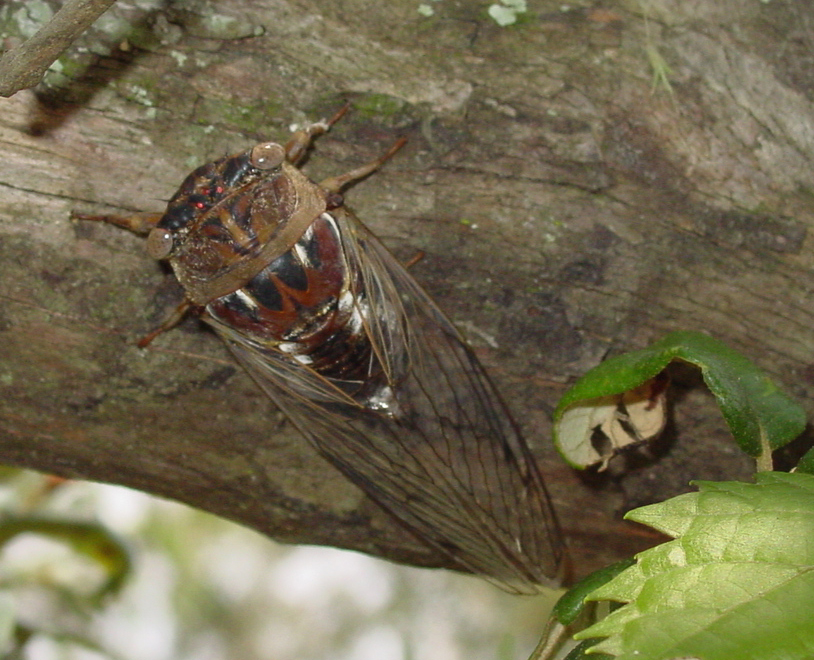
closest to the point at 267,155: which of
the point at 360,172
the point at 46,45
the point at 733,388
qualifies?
the point at 360,172

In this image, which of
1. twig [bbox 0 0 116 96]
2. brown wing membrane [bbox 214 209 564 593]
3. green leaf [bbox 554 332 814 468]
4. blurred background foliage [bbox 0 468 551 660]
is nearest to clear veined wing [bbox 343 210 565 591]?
brown wing membrane [bbox 214 209 564 593]

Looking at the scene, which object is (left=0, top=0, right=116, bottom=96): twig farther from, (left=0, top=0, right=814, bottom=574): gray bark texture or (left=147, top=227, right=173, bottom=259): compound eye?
(left=147, top=227, right=173, bottom=259): compound eye

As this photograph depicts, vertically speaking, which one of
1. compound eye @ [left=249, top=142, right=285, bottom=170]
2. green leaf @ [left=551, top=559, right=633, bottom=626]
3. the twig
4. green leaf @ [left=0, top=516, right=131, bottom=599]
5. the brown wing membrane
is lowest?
green leaf @ [left=0, top=516, right=131, bottom=599]

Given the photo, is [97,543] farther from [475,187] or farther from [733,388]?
[733,388]

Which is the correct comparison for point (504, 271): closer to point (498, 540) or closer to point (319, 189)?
point (319, 189)

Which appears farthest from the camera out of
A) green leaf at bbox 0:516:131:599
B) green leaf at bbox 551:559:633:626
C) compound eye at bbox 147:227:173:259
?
green leaf at bbox 0:516:131:599
